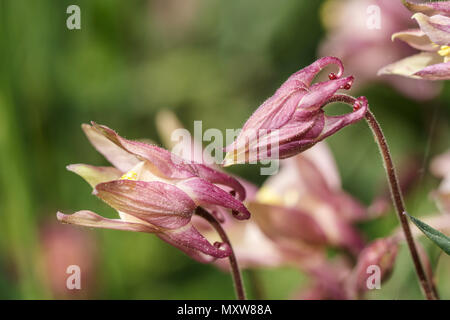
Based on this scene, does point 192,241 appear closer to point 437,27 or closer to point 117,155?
point 117,155

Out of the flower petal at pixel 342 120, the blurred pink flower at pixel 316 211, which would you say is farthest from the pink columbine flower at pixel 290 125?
the blurred pink flower at pixel 316 211

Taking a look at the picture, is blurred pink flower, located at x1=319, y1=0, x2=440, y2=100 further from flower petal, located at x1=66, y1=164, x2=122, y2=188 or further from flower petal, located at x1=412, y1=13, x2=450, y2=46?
flower petal, located at x1=66, y1=164, x2=122, y2=188

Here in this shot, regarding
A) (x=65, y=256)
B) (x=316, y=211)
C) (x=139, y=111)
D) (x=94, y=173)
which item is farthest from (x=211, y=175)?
(x=139, y=111)

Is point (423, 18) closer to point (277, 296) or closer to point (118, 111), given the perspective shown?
point (277, 296)

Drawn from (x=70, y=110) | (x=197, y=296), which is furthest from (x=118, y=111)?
(x=197, y=296)

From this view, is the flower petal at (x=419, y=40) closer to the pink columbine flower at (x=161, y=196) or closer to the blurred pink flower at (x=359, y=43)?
the pink columbine flower at (x=161, y=196)

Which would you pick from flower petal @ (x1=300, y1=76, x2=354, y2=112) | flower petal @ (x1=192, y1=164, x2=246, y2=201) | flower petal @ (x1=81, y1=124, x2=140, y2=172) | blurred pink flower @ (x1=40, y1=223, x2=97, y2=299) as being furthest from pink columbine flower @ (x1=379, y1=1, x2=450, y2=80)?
blurred pink flower @ (x1=40, y1=223, x2=97, y2=299)
